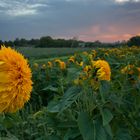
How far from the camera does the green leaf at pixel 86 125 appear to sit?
1.53 meters

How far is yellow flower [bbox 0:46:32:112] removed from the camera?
76 centimetres

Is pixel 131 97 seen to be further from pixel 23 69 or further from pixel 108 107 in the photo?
pixel 23 69

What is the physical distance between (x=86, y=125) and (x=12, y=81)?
833 mm

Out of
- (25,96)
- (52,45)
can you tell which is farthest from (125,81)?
(52,45)

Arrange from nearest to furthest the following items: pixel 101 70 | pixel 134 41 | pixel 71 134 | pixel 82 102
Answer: pixel 101 70 < pixel 71 134 < pixel 82 102 < pixel 134 41

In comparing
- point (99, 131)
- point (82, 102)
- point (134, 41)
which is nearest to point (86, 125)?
point (99, 131)

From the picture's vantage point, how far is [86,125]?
5.08 ft

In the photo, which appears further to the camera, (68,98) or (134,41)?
(134,41)

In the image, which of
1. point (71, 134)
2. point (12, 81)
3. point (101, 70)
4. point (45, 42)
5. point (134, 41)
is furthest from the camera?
point (45, 42)

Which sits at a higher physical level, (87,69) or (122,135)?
(87,69)

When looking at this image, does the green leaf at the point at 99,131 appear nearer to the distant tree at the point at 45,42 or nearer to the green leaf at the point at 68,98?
the green leaf at the point at 68,98

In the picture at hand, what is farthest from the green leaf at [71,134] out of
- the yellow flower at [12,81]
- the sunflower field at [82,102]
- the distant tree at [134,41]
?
the distant tree at [134,41]

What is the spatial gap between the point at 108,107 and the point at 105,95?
0.35 ft

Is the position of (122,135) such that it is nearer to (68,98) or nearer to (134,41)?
(68,98)
